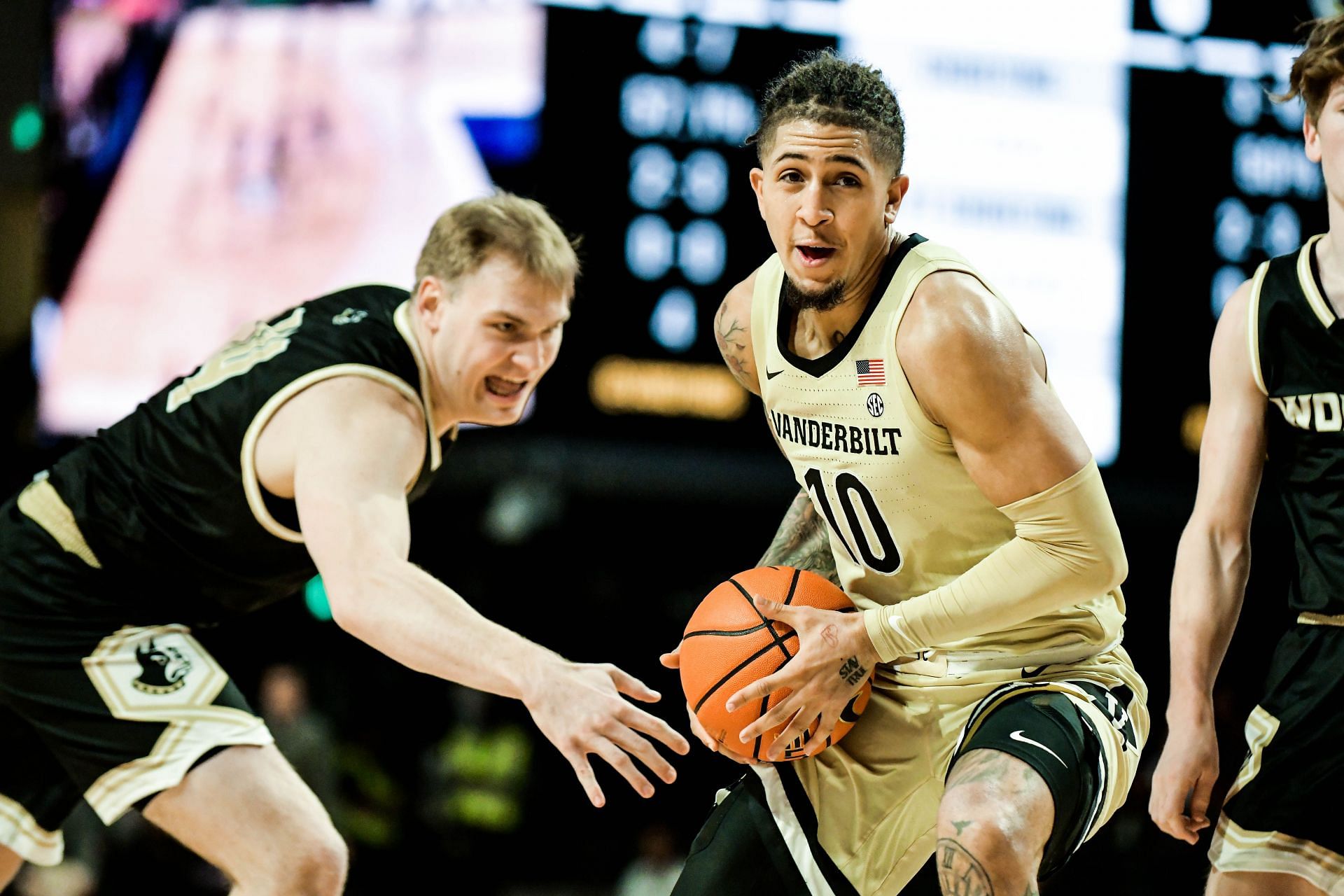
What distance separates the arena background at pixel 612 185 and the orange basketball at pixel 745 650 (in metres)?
3.54

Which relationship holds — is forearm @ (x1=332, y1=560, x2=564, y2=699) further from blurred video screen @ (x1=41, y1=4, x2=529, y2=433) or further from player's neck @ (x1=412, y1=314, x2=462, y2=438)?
blurred video screen @ (x1=41, y1=4, x2=529, y2=433)

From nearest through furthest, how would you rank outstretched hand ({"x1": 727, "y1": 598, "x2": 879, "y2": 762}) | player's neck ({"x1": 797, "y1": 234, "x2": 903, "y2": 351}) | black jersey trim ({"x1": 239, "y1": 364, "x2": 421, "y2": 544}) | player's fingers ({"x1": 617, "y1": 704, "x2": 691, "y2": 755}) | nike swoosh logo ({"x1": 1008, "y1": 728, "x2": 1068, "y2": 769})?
1. player's fingers ({"x1": 617, "y1": 704, "x2": 691, "y2": 755})
2. nike swoosh logo ({"x1": 1008, "y1": 728, "x2": 1068, "y2": 769})
3. outstretched hand ({"x1": 727, "y1": 598, "x2": 879, "y2": 762})
4. player's neck ({"x1": 797, "y1": 234, "x2": 903, "y2": 351})
5. black jersey trim ({"x1": 239, "y1": 364, "x2": 421, "y2": 544})

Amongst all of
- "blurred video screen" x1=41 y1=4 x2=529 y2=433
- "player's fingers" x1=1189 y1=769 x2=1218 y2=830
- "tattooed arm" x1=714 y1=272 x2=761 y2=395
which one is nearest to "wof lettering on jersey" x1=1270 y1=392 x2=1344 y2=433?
"player's fingers" x1=1189 y1=769 x2=1218 y2=830

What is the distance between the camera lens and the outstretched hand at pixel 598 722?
7.87ft

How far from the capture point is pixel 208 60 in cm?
642

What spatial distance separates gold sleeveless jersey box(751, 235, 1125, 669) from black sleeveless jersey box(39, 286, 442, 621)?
94 cm

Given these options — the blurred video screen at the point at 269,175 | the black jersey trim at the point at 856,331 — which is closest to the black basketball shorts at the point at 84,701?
the black jersey trim at the point at 856,331

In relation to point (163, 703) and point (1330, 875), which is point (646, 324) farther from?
point (1330, 875)

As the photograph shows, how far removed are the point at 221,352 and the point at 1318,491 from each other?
256 cm

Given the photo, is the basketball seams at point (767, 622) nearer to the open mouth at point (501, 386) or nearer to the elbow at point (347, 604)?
the elbow at point (347, 604)

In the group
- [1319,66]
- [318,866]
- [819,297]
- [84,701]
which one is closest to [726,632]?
[819,297]

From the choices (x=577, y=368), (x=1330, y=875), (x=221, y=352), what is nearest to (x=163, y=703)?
(x=221, y=352)

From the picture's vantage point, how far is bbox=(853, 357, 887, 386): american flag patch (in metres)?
2.83

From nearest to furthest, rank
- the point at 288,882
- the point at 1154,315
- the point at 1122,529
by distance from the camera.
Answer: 1. the point at 288,882
2. the point at 1154,315
3. the point at 1122,529
